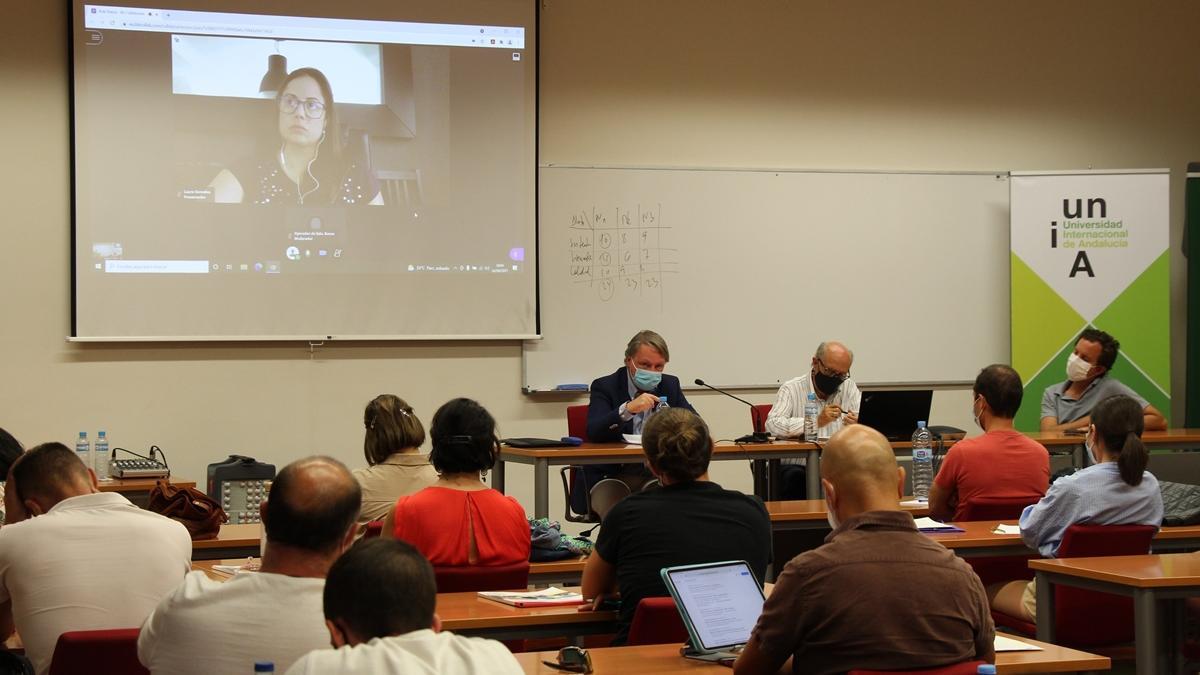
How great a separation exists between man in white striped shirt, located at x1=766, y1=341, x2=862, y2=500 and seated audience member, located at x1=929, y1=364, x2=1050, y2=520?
5.48ft

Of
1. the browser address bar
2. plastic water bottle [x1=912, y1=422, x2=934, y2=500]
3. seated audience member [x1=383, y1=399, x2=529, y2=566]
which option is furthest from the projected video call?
seated audience member [x1=383, y1=399, x2=529, y2=566]

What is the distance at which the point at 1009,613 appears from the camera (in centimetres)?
441

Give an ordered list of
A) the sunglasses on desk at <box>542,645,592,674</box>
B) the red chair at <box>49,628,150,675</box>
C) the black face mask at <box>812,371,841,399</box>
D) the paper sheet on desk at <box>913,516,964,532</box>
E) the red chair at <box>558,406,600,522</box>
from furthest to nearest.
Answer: the black face mask at <box>812,371,841,399</box> → the red chair at <box>558,406,600,522</box> → the paper sheet on desk at <box>913,516,964,532</box> → the sunglasses on desk at <box>542,645,592,674</box> → the red chair at <box>49,628,150,675</box>

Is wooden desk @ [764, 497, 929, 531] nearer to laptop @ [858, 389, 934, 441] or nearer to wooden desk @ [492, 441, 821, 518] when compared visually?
wooden desk @ [492, 441, 821, 518]

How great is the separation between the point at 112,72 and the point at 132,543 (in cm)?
474

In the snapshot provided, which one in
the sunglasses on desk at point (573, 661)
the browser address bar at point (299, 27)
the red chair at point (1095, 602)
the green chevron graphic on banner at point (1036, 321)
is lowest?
the red chair at point (1095, 602)

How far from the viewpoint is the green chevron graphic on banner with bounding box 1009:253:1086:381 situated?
8242mm

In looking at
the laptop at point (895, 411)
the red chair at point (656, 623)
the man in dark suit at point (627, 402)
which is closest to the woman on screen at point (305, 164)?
the man in dark suit at point (627, 402)

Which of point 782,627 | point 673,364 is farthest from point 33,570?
point 673,364

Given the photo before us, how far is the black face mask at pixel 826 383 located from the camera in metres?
6.84

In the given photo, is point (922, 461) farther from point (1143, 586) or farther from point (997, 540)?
point (1143, 586)

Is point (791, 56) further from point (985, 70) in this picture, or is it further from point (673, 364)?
Answer: point (673, 364)

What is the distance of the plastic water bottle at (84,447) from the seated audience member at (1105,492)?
4753 mm

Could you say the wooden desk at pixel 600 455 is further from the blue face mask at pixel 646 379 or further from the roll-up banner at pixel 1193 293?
the roll-up banner at pixel 1193 293
